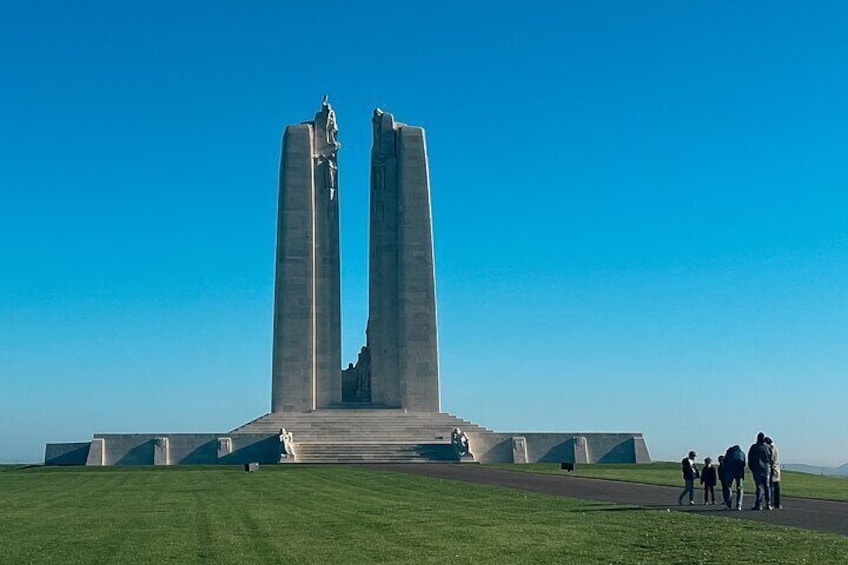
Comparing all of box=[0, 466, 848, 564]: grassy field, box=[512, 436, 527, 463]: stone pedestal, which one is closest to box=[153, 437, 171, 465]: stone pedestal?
box=[512, 436, 527, 463]: stone pedestal

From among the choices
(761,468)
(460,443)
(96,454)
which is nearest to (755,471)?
(761,468)

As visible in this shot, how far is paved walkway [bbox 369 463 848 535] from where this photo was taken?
1612cm

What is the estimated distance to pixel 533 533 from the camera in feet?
46.1

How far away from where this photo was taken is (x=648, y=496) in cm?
2159

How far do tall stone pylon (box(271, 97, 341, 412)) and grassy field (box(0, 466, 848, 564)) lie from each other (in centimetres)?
2669

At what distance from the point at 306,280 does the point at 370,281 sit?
11.0ft

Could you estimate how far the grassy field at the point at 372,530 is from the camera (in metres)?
12.0

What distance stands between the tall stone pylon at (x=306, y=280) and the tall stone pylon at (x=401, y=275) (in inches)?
75.5

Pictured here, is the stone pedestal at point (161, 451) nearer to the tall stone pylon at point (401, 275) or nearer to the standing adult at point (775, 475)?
the tall stone pylon at point (401, 275)

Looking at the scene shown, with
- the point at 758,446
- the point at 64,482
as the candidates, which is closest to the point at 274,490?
the point at 64,482

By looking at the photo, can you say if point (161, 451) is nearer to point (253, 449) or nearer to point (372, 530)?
point (253, 449)

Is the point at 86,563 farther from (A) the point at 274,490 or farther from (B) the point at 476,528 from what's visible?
(A) the point at 274,490

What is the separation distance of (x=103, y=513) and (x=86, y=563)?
21.9ft

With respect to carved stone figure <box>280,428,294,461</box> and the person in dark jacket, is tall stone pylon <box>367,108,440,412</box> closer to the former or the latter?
carved stone figure <box>280,428,294,461</box>
